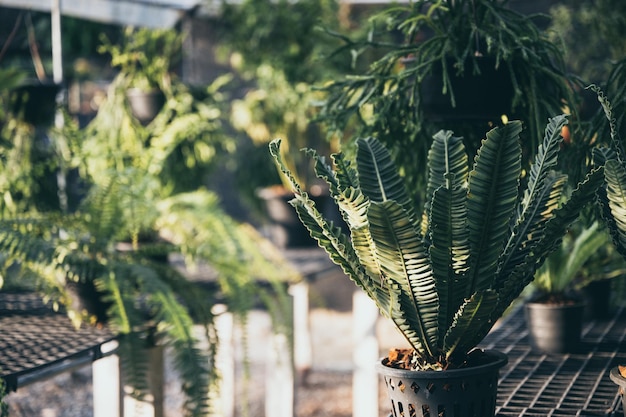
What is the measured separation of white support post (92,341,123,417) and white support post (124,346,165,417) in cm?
3

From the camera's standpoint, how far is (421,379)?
Result: 1.21 m

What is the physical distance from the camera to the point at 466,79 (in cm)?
165

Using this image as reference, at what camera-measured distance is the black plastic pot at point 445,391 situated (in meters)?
1.21

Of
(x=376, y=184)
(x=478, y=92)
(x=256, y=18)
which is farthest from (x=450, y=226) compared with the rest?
(x=256, y=18)

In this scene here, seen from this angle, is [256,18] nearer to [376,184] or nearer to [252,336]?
[252,336]

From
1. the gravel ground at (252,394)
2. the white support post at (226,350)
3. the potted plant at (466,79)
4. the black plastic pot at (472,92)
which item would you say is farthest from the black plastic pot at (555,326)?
the gravel ground at (252,394)

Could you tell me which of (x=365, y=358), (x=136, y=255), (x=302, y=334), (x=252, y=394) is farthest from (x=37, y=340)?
(x=252, y=394)

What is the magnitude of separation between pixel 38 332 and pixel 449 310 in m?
1.19

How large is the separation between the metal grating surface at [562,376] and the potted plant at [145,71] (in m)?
1.95

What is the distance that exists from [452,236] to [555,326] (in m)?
0.77

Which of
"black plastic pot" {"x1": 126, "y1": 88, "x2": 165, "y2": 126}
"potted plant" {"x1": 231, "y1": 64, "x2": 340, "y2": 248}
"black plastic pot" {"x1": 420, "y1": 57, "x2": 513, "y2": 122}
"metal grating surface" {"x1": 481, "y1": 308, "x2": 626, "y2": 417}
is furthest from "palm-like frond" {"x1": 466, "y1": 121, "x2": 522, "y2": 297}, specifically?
"potted plant" {"x1": 231, "y1": 64, "x2": 340, "y2": 248}

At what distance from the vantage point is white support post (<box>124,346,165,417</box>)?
86.4 inches

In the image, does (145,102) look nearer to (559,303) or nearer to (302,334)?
(302,334)

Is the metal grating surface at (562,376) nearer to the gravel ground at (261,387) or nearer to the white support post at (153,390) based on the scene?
the white support post at (153,390)
